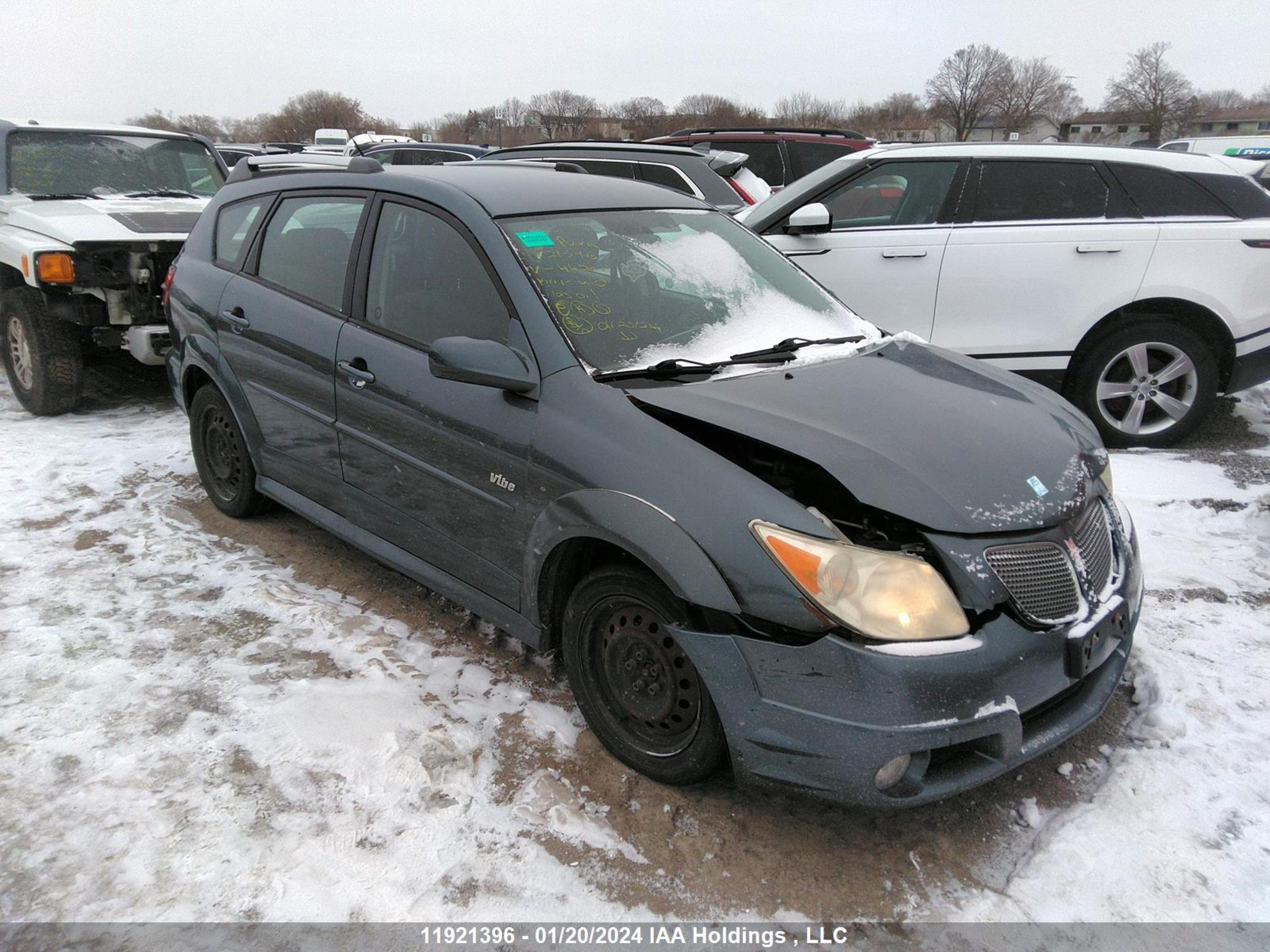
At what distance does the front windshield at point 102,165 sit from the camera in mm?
6852

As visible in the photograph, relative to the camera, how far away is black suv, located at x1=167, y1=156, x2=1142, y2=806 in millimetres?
2328

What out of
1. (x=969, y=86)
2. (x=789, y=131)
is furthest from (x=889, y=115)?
(x=789, y=131)

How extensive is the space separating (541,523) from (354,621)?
4.24 ft

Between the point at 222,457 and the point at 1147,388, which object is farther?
the point at 1147,388

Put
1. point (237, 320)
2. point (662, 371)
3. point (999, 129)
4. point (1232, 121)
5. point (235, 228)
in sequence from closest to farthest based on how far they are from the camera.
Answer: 1. point (662, 371)
2. point (237, 320)
3. point (235, 228)
4. point (999, 129)
5. point (1232, 121)

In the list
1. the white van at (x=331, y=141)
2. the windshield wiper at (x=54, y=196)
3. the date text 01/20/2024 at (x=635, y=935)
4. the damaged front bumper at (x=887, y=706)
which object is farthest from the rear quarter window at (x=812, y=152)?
the white van at (x=331, y=141)

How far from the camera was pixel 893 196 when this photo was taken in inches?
240

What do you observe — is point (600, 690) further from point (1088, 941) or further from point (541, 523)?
point (1088, 941)

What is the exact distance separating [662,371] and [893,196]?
3.90m

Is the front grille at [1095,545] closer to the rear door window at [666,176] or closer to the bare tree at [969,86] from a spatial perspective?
the rear door window at [666,176]

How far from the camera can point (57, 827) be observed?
2527mm

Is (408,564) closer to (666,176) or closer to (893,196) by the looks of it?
(893,196)

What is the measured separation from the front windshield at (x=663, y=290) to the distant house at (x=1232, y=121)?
319ft

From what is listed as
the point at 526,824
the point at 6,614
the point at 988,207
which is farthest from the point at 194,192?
the point at 526,824
